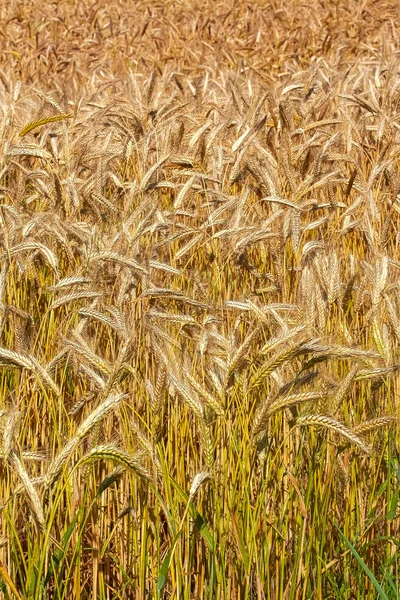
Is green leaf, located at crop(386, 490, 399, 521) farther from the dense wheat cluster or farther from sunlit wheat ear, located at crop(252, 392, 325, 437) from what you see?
sunlit wheat ear, located at crop(252, 392, 325, 437)

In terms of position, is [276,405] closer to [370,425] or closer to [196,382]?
[196,382]

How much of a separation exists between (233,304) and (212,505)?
1.11 ft

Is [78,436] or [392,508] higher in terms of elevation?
[78,436]

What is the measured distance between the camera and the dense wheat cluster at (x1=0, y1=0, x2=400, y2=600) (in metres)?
1.39

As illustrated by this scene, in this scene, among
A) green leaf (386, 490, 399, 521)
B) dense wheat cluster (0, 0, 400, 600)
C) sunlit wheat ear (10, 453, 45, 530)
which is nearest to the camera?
sunlit wheat ear (10, 453, 45, 530)

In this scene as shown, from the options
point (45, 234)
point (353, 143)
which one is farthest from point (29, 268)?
point (353, 143)

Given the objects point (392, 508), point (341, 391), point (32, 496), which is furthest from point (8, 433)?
point (392, 508)

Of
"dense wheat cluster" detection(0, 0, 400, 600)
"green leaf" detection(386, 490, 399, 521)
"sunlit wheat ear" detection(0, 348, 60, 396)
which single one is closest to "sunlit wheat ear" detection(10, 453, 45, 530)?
"dense wheat cluster" detection(0, 0, 400, 600)

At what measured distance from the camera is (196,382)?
138cm

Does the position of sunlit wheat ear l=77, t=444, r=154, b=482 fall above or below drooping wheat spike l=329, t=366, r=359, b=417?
below

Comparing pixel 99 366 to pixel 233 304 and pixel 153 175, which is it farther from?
pixel 153 175

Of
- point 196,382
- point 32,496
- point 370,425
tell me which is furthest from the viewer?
point 370,425

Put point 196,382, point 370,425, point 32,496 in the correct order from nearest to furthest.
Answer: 1. point 32,496
2. point 196,382
3. point 370,425

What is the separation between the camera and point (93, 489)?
1720mm
